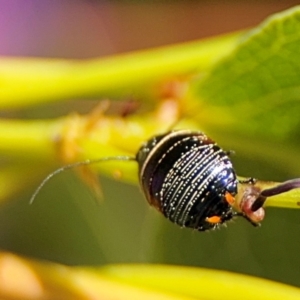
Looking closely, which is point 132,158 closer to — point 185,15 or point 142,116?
point 142,116

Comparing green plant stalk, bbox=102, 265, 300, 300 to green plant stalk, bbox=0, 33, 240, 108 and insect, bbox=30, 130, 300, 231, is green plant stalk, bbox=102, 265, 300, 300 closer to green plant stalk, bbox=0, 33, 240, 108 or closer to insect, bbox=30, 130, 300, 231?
insect, bbox=30, 130, 300, 231

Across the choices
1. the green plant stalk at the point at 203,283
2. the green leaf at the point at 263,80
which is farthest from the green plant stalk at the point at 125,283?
the green leaf at the point at 263,80

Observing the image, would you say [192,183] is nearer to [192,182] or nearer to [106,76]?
[192,182]

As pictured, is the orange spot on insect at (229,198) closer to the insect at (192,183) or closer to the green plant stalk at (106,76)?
the insect at (192,183)

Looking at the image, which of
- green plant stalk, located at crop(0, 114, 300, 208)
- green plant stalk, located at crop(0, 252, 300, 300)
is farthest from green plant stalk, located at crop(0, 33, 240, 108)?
green plant stalk, located at crop(0, 252, 300, 300)

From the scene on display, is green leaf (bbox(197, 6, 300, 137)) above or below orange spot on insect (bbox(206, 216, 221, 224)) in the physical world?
above

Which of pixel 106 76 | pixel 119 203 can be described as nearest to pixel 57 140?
pixel 106 76

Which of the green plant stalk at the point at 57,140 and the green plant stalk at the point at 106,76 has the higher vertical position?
the green plant stalk at the point at 106,76

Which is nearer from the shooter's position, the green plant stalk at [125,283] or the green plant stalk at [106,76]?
the green plant stalk at [125,283]
